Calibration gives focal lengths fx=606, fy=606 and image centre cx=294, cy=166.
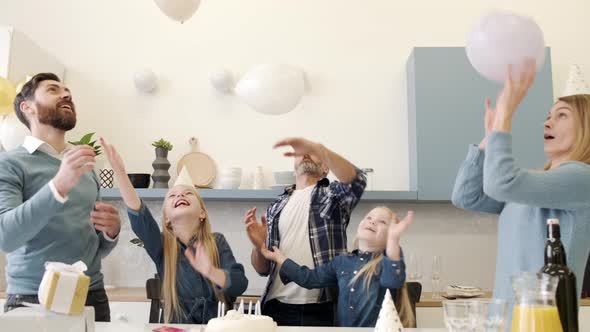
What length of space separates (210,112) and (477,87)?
1.56m

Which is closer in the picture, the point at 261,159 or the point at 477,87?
the point at 477,87

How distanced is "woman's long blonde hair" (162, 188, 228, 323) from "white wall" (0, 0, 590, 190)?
1504mm

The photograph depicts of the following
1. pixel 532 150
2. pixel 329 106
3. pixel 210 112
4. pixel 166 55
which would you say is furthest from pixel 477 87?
pixel 166 55

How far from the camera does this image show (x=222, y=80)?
11.8ft

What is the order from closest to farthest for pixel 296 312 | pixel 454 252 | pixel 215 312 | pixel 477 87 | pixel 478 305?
pixel 478 305 < pixel 215 312 < pixel 296 312 < pixel 477 87 < pixel 454 252

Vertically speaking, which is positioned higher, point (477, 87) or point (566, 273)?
point (477, 87)

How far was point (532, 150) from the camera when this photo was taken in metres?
3.22

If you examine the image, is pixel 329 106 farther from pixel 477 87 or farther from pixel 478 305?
pixel 478 305

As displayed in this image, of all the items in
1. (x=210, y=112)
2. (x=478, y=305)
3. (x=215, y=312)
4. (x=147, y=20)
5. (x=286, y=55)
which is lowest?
(x=215, y=312)

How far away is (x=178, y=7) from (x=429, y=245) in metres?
1.98

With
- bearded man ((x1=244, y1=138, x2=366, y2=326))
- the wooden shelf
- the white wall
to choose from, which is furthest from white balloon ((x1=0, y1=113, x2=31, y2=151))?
bearded man ((x1=244, y1=138, x2=366, y2=326))

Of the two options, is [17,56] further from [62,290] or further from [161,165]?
[62,290]

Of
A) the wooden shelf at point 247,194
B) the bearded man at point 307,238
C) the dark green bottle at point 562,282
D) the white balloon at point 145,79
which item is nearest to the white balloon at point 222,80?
the white balloon at point 145,79

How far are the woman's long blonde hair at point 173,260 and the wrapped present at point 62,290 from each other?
0.90 meters
